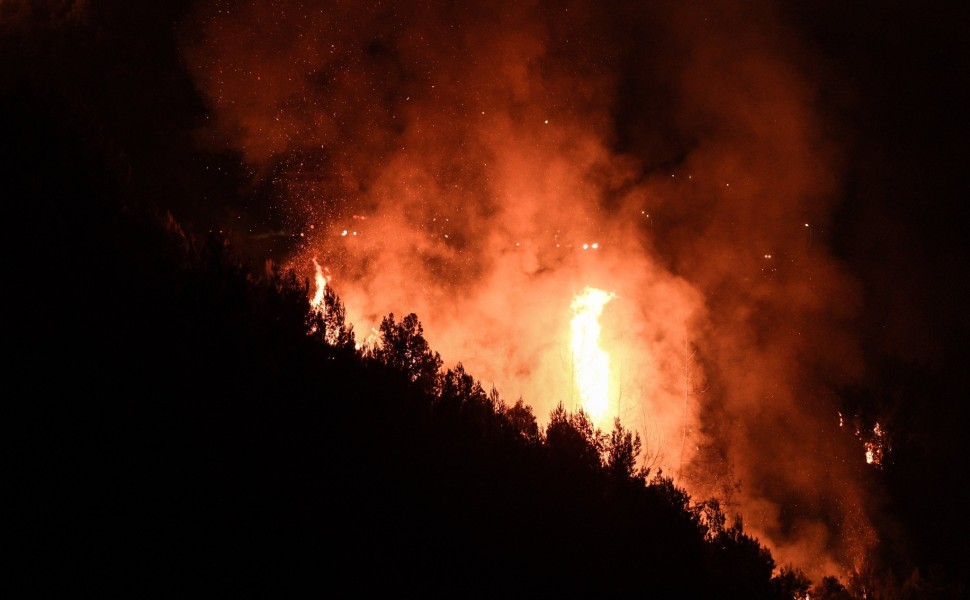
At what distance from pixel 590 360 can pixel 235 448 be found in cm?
1323

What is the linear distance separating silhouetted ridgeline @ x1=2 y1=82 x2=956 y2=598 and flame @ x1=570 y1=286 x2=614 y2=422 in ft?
30.5

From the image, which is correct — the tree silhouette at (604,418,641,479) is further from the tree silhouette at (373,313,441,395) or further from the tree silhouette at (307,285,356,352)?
the tree silhouette at (307,285,356,352)

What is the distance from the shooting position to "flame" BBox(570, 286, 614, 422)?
54.7ft

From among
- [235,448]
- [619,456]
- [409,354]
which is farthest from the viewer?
[619,456]

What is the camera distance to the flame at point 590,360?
54.7 feet

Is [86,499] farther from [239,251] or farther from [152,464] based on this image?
[239,251]

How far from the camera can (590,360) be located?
1684cm

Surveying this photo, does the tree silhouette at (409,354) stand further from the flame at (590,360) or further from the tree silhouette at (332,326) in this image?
the flame at (590,360)

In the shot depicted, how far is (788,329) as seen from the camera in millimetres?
24500

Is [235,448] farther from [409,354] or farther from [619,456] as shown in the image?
[619,456]

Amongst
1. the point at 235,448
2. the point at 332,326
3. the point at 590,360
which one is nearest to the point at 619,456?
the point at 332,326

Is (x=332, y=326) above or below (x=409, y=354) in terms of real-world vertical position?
below

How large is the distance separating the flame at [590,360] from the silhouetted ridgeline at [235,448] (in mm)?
9286

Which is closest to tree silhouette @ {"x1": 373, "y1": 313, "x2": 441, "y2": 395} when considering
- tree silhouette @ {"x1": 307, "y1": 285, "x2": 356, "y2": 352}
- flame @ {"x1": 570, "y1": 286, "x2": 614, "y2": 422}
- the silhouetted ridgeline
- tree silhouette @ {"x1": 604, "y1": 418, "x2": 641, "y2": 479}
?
the silhouetted ridgeline
